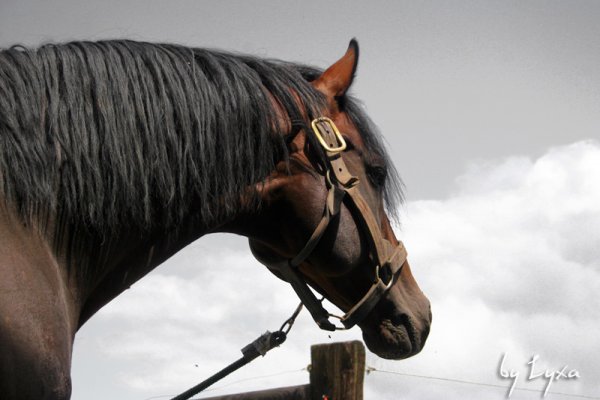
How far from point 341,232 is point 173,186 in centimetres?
81

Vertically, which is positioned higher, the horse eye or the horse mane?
the horse mane

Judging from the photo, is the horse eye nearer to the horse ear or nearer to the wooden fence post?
the horse ear

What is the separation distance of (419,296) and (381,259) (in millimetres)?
349

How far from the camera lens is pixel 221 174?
3180mm

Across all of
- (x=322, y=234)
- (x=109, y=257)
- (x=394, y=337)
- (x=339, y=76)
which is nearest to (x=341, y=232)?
(x=322, y=234)

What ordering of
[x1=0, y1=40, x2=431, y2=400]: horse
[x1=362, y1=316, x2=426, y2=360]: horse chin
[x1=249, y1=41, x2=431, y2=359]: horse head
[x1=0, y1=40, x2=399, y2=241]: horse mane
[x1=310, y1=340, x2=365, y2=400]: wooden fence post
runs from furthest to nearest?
[x1=310, y1=340, x2=365, y2=400]: wooden fence post
[x1=362, y1=316, x2=426, y2=360]: horse chin
[x1=249, y1=41, x2=431, y2=359]: horse head
[x1=0, y1=40, x2=399, y2=241]: horse mane
[x1=0, y1=40, x2=431, y2=400]: horse

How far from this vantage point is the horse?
262 centimetres

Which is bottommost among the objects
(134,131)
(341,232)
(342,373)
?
(342,373)

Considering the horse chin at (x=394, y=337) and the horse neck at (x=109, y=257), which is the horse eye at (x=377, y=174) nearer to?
the horse chin at (x=394, y=337)

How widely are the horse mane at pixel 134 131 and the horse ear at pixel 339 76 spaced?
0.28m

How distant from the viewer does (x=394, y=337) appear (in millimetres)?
3688

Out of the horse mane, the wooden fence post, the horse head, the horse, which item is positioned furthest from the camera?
the wooden fence post

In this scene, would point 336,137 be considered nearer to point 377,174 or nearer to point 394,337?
point 377,174

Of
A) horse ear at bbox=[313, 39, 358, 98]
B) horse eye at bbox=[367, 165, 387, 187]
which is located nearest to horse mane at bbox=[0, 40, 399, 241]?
horse ear at bbox=[313, 39, 358, 98]
